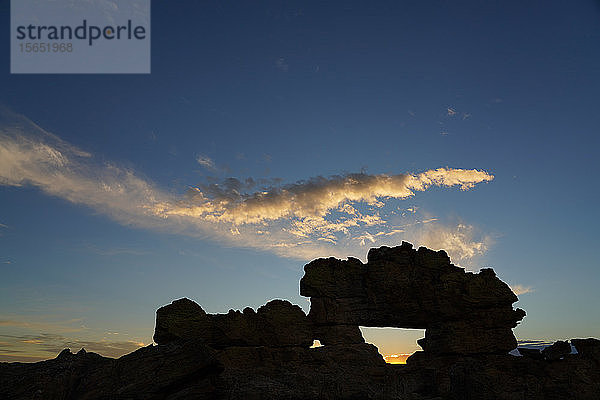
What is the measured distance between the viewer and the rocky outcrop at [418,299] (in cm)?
5156

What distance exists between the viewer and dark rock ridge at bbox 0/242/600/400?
1916 centimetres

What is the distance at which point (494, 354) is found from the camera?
50281 mm

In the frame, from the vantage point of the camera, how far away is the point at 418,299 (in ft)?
176

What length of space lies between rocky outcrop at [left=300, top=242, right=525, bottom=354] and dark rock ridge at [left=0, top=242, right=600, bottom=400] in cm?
14

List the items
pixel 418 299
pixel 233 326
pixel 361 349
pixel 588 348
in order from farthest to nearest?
pixel 418 299
pixel 361 349
pixel 588 348
pixel 233 326

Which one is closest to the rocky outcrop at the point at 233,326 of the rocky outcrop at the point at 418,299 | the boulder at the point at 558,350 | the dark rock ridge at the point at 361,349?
the dark rock ridge at the point at 361,349

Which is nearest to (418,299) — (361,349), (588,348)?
(361,349)

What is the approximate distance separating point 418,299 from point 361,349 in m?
10.5

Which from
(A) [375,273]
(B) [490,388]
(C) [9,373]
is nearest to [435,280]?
(A) [375,273]

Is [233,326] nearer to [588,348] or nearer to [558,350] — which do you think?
[558,350]

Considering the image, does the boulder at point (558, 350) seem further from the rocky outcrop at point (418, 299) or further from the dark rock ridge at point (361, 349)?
the rocky outcrop at point (418, 299)

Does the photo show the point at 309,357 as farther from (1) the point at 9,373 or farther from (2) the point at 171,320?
(1) the point at 9,373

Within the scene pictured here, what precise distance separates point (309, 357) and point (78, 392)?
32.6 metres

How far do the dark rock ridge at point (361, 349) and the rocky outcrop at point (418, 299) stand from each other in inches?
5.4
